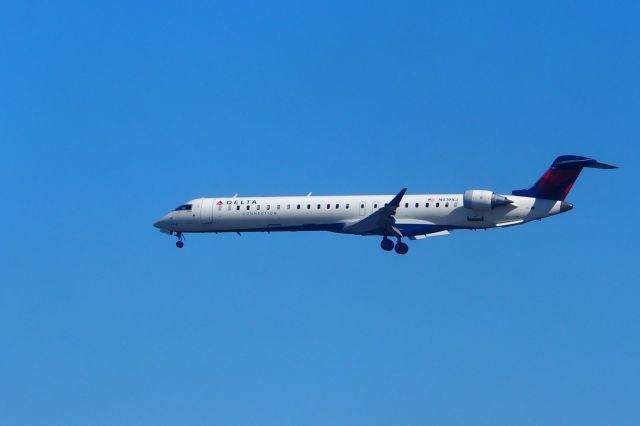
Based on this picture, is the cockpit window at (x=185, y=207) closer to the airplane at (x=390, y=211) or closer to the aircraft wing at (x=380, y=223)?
the airplane at (x=390, y=211)

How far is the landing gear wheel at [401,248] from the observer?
221 ft

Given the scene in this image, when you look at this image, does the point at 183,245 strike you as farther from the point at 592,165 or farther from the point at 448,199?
the point at 592,165

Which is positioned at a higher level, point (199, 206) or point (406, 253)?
point (199, 206)

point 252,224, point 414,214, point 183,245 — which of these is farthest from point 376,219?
point 183,245

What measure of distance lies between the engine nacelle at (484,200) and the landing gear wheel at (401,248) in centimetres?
423

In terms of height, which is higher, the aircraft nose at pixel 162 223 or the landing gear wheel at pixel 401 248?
the aircraft nose at pixel 162 223

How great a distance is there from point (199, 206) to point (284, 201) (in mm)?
5147

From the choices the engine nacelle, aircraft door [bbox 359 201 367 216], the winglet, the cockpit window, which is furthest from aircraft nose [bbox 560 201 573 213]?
the cockpit window

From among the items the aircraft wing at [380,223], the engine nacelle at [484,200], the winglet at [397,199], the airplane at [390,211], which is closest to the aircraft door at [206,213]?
the airplane at [390,211]

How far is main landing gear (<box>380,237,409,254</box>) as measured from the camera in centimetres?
6744

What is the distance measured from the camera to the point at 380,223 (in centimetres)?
6638

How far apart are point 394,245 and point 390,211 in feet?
8.94

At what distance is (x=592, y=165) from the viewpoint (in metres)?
64.1

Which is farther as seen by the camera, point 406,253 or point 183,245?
point 183,245
